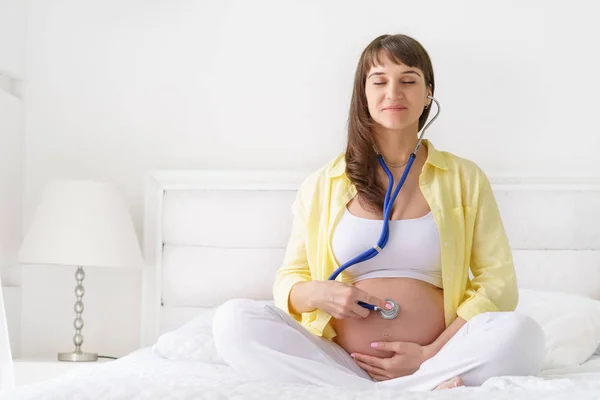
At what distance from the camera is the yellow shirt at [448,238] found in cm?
179

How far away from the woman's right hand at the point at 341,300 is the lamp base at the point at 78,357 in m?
1.27

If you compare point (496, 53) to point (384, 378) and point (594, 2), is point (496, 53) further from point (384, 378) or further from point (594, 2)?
point (384, 378)

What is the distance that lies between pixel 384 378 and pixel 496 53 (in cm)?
154

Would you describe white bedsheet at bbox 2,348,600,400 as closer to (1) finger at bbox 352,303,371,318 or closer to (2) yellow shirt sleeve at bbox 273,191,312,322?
(1) finger at bbox 352,303,371,318

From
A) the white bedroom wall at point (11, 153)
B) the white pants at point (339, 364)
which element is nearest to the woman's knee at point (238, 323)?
the white pants at point (339, 364)

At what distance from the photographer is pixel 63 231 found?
2.68 metres

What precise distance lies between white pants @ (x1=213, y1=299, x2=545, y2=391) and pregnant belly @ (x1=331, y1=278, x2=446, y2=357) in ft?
0.31

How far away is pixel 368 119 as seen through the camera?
1.92m

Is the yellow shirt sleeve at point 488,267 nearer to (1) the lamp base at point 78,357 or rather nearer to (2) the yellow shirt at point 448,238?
(2) the yellow shirt at point 448,238

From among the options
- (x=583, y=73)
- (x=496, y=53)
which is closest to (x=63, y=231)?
(x=496, y=53)

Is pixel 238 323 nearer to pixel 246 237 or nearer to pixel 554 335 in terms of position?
pixel 554 335

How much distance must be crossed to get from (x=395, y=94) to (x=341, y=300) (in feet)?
1.56

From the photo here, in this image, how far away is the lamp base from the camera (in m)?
2.74

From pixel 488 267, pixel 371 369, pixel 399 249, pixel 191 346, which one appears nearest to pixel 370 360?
pixel 371 369
